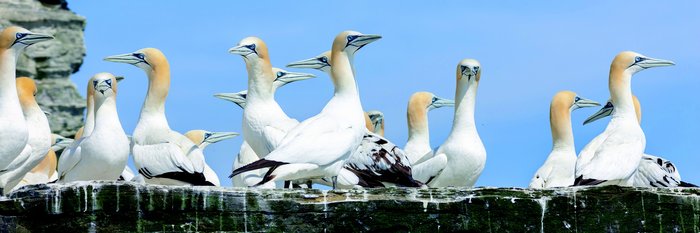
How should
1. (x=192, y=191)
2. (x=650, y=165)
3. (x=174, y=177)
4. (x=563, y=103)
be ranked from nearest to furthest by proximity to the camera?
(x=192, y=191), (x=174, y=177), (x=650, y=165), (x=563, y=103)

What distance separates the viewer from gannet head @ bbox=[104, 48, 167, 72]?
15398 millimetres

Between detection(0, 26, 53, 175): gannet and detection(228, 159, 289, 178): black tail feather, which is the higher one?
detection(0, 26, 53, 175): gannet

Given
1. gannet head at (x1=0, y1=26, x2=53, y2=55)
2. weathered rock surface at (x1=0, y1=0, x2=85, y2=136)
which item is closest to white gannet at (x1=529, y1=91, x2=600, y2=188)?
gannet head at (x1=0, y1=26, x2=53, y2=55)

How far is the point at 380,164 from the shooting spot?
13.8 m

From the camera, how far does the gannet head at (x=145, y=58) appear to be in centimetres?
1540

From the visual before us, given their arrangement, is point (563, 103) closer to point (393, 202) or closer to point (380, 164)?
point (380, 164)

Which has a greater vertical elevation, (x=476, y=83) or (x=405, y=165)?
(x=476, y=83)

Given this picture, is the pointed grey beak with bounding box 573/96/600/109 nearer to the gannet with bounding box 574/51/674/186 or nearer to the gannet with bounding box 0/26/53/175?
the gannet with bounding box 574/51/674/186

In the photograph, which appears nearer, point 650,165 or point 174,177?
point 174,177

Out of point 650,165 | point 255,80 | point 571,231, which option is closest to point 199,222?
point 571,231

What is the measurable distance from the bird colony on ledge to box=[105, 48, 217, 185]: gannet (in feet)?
0.04

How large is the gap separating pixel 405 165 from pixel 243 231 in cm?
328

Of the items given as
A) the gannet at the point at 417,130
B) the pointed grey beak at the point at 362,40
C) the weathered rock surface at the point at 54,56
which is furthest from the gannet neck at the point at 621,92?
the weathered rock surface at the point at 54,56

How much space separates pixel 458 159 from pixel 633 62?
1.67m
